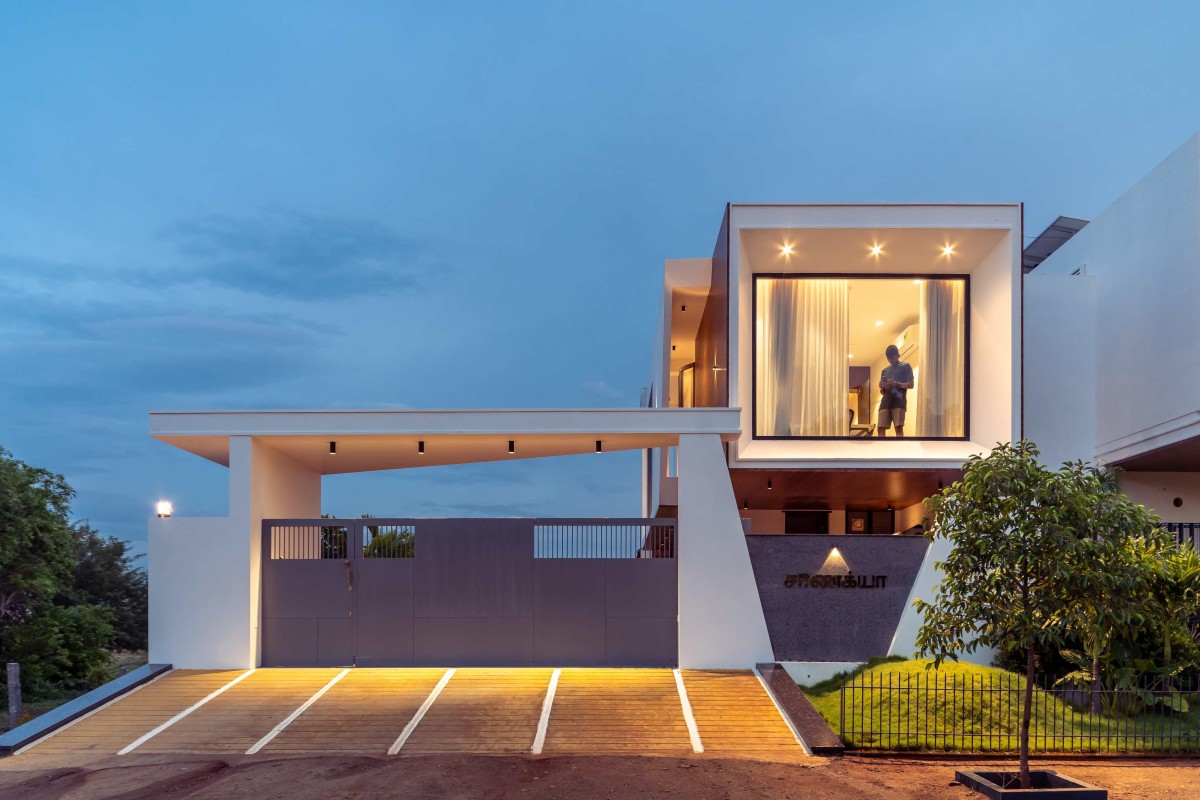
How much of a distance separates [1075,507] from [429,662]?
10800 millimetres

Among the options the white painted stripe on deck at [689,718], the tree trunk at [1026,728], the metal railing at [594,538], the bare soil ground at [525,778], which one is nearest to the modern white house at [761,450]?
the metal railing at [594,538]

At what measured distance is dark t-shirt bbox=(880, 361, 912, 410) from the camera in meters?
19.7

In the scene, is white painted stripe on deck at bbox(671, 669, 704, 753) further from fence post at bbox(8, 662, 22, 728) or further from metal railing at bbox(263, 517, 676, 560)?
fence post at bbox(8, 662, 22, 728)

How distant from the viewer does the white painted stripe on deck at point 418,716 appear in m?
12.7

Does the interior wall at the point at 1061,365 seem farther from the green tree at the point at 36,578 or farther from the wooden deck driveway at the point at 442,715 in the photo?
the green tree at the point at 36,578

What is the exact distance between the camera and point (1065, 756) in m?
12.7

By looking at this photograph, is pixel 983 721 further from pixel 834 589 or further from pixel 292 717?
pixel 292 717

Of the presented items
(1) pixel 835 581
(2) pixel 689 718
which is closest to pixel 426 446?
(2) pixel 689 718

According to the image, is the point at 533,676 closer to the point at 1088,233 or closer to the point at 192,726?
the point at 192,726

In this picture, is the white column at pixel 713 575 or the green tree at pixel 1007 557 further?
the white column at pixel 713 575

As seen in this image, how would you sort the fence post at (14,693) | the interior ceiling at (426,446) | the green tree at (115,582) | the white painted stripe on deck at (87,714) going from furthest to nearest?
the green tree at (115,582)
the interior ceiling at (426,446)
the fence post at (14,693)
the white painted stripe on deck at (87,714)

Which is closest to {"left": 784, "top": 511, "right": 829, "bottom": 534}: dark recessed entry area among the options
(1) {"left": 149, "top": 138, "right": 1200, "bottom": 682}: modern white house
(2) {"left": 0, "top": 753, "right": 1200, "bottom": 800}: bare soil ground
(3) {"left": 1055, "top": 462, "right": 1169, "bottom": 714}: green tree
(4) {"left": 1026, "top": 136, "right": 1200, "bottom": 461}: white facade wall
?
(1) {"left": 149, "top": 138, "right": 1200, "bottom": 682}: modern white house

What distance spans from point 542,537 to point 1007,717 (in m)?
7.69

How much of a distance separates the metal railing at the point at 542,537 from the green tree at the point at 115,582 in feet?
77.4
